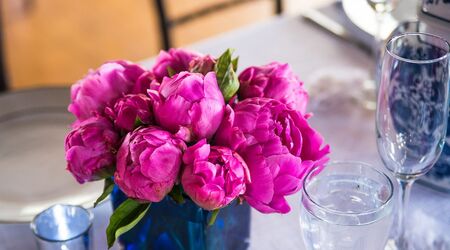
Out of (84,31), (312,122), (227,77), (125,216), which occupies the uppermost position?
(227,77)

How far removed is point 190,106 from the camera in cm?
61

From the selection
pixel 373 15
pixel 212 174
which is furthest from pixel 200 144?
pixel 373 15

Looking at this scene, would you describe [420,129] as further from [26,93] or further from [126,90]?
[26,93]

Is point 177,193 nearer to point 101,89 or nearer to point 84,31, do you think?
point 101,89

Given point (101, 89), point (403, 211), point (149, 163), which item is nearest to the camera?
point (149, 163)

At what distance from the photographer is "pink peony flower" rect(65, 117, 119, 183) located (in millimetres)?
628

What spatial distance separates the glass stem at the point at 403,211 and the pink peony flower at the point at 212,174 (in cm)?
25

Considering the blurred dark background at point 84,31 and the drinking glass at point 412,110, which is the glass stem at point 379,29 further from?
the blurred dark background at point 84,31

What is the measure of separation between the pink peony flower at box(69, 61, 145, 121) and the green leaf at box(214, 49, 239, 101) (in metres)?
0.10

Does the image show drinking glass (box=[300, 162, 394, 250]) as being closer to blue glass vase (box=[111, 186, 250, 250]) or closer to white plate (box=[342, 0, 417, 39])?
blue glass vase (box=[111, 186, 250, 250])

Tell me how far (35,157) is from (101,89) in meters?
0.35

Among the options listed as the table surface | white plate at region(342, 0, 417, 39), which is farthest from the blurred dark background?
white plate at region(342, 0, 417, 39)

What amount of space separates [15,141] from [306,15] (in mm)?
580

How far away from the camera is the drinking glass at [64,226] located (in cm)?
72
